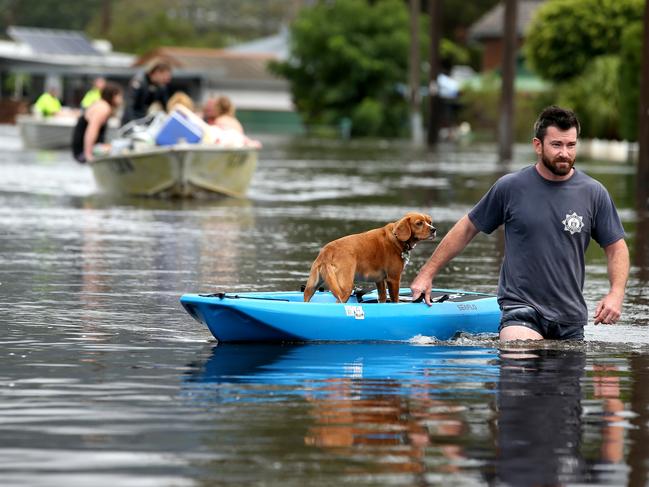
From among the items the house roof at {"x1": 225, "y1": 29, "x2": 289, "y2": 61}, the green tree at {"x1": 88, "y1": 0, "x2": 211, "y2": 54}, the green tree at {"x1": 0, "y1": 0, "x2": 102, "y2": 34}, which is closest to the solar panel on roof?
the house roof at {"x1": 225, "y1": 29, "x2": 289, "y2": 61}

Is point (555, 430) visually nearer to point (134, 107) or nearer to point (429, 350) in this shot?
point (429, 350)

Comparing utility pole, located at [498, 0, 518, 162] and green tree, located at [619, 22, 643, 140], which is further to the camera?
utility pole, located at [498, 0, 518, 162]

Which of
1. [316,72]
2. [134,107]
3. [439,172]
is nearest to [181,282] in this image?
[134,107]

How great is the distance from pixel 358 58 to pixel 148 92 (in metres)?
48.4

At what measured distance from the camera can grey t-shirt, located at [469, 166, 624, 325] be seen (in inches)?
411

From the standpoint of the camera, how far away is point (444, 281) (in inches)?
608

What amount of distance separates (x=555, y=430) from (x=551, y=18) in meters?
51.2

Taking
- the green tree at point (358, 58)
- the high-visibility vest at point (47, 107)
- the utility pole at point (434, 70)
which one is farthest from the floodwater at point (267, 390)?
the green tree at point (358, 58)

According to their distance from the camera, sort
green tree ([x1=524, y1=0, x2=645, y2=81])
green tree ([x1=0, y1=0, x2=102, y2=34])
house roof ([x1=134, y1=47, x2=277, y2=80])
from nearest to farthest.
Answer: green tree ([x1=524, y1=0, x2=645, y2=81]) → house roof ([x1=134, y1=47, x2=277, y2=80]) → green tree ([x1=0, y1=0, x2=102, y2=34])

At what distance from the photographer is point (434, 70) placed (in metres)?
59.7

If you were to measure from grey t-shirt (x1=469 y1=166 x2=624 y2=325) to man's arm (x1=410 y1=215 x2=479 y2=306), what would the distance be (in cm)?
24

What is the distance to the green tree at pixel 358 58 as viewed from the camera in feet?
250

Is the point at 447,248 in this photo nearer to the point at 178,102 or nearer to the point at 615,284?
the point at 615,284

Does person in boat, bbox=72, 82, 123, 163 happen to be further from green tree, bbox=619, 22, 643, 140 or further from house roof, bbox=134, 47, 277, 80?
house roof, bbox=134, 47, 277, 80
